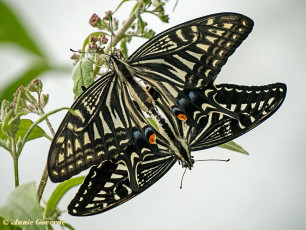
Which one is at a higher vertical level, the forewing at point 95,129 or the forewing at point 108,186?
the forewing at point 95,129

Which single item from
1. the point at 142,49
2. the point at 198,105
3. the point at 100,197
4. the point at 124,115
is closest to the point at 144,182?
the point at 100,197

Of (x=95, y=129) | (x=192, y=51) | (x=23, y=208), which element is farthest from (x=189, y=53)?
(x=23, y=208)

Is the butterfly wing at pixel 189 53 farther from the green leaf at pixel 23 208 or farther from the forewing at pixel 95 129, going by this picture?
the green leaf at pixel 23 208

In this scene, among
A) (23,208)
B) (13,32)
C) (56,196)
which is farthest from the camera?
(56,196)

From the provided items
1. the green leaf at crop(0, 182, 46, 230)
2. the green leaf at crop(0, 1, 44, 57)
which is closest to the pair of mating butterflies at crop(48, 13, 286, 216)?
the green leaf at crop(0, 182, 46, 230)

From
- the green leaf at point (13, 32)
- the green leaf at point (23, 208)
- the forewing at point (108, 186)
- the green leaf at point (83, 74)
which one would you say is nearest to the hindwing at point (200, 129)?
the forewing at point (108, 186)

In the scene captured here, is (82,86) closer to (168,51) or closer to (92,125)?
(92,125)

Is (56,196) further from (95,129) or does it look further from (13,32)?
(13,32)
